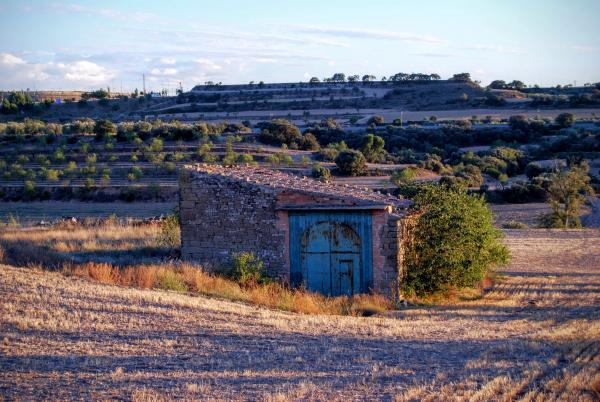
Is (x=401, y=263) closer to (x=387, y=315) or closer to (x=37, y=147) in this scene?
(x=387, y=315)

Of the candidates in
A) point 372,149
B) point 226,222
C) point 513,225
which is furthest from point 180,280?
point 372,149

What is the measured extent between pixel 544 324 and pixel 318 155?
44.1 metres

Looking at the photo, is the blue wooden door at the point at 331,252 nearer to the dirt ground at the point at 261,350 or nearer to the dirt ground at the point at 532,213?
the dirt ground at the point at 261,350

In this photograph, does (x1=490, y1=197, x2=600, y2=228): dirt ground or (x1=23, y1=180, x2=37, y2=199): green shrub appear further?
(x1=23, y1=180, x2=37, y2=199): green shrub

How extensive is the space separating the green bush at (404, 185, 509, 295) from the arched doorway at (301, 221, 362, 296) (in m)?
1.64

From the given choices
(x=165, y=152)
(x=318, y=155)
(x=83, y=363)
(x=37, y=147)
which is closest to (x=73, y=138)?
(x=37, y=147)

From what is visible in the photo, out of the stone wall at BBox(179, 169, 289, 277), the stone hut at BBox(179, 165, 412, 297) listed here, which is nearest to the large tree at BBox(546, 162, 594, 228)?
the stone hut at BBox(179, 165, 412, 297)

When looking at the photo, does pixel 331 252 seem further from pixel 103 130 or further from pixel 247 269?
pixel 103 130

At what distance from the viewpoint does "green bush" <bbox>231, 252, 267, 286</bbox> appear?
17.7 metres

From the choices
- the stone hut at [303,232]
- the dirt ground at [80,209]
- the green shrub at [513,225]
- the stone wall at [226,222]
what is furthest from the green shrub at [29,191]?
the stone hut at [303,232]

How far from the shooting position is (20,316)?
39.1ft

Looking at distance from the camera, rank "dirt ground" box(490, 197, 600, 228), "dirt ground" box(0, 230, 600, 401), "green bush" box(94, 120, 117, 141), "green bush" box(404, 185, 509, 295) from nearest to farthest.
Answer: "dirt ground" box(0, 230, 600, 401) < "green bush" box(404, 185, 509, 295) < "dirt ground" box(490, 197, 600, 228) < "green bush" box(94, 120, 117, 141)

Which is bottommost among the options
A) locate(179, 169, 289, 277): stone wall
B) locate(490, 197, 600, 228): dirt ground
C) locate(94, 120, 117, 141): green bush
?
locate(490, 197, 600, 228): dirt ground

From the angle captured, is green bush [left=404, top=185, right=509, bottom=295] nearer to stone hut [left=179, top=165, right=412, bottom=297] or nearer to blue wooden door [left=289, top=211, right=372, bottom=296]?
stone hut [left=179, top=165, right=412, bottom=297]
